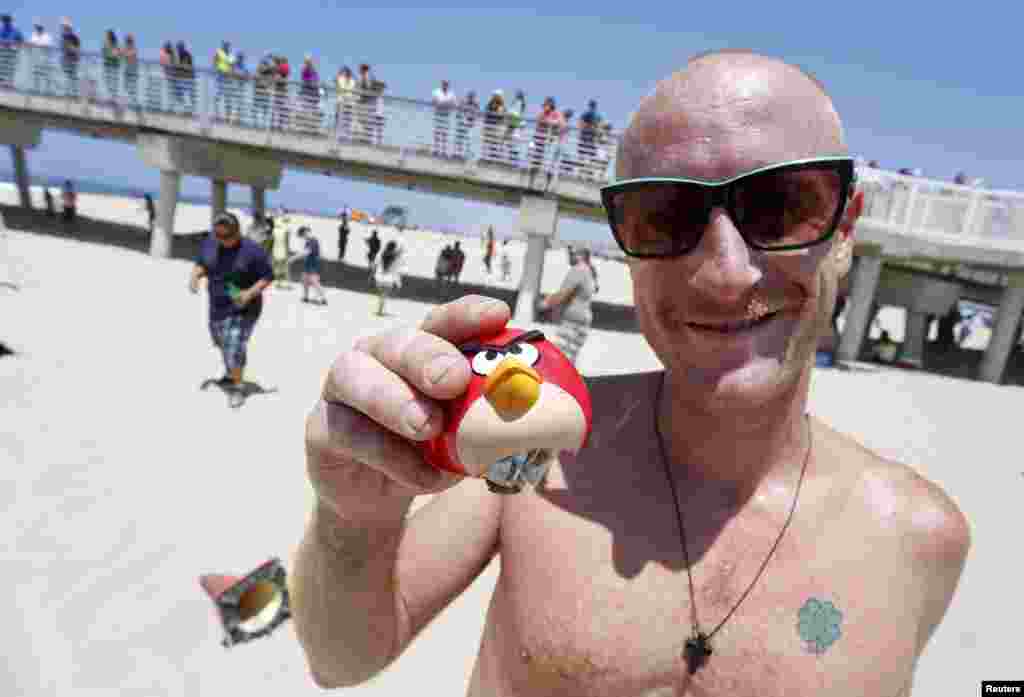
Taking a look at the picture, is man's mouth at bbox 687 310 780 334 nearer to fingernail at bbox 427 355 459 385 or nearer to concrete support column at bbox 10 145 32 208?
fingernail at bbox 427 355 459 385

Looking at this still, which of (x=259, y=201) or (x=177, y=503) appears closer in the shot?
(x=177, y=503)

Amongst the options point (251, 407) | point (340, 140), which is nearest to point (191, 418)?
point (251, 407)

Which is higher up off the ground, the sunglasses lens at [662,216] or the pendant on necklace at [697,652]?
the sunglasses lens at [662,216]

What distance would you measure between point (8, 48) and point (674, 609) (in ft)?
71.9

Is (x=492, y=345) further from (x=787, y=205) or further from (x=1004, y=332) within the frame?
(x=1004, y=332)

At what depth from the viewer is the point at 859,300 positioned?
13.8m

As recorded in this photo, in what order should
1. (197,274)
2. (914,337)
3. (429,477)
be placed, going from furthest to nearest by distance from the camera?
(914,337) < (197,274) < (429,477)

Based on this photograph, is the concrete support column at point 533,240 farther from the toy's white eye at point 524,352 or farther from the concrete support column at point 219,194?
the toy's white eye at point 524,352

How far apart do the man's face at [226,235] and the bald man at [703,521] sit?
4922 millimetres

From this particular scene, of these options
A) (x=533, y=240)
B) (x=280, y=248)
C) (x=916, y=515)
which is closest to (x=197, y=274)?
(x=916, y=515)

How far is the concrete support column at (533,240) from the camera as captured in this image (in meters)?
13.5

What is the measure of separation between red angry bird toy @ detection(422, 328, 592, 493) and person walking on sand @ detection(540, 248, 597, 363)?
5.11 meters

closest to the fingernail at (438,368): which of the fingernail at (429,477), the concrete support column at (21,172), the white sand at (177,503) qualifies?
the fingernail at (429,477)

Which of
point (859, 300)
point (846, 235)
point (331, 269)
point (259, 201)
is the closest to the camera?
point (846, 235)
